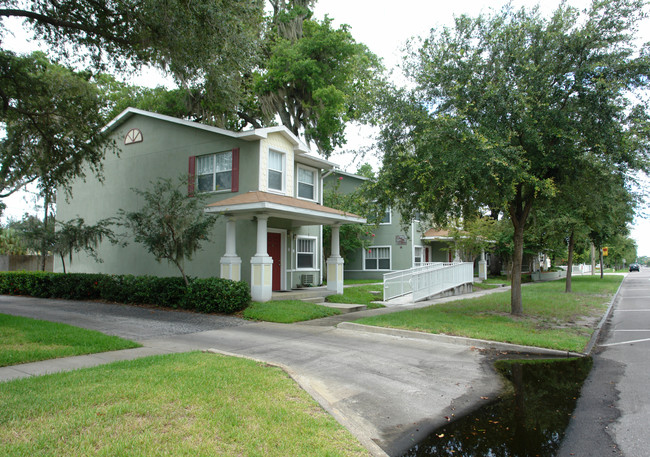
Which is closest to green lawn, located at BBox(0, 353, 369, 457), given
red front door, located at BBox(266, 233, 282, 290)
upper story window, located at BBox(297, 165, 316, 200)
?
red front door, located at BBox(266, 233, 282, 290)

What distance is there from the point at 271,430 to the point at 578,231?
2160 centimetres

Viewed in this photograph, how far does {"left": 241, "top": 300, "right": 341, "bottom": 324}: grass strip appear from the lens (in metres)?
12.3

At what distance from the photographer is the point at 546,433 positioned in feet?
15.3

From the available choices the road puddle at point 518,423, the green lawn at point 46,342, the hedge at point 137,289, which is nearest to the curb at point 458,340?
the road puddle at point 518,423

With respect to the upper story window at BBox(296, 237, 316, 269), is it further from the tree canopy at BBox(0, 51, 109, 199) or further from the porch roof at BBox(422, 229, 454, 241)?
the porch roof at BBox(422, 229, 454, 241)

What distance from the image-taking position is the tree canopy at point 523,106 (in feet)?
34.2

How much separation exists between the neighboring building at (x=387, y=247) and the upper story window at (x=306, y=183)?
30.5 ft

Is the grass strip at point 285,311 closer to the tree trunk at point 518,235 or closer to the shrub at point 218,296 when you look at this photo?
the shrub at point 218,296

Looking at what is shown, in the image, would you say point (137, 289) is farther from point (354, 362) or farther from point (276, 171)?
point (354, 362)

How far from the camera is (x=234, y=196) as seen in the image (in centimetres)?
1565

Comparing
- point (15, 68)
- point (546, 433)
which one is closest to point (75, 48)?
point (15, 68)

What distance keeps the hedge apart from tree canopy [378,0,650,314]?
6382 millimetres

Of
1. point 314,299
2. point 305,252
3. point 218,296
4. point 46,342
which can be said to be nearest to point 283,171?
point 305,252

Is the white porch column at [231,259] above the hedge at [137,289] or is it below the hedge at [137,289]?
above
